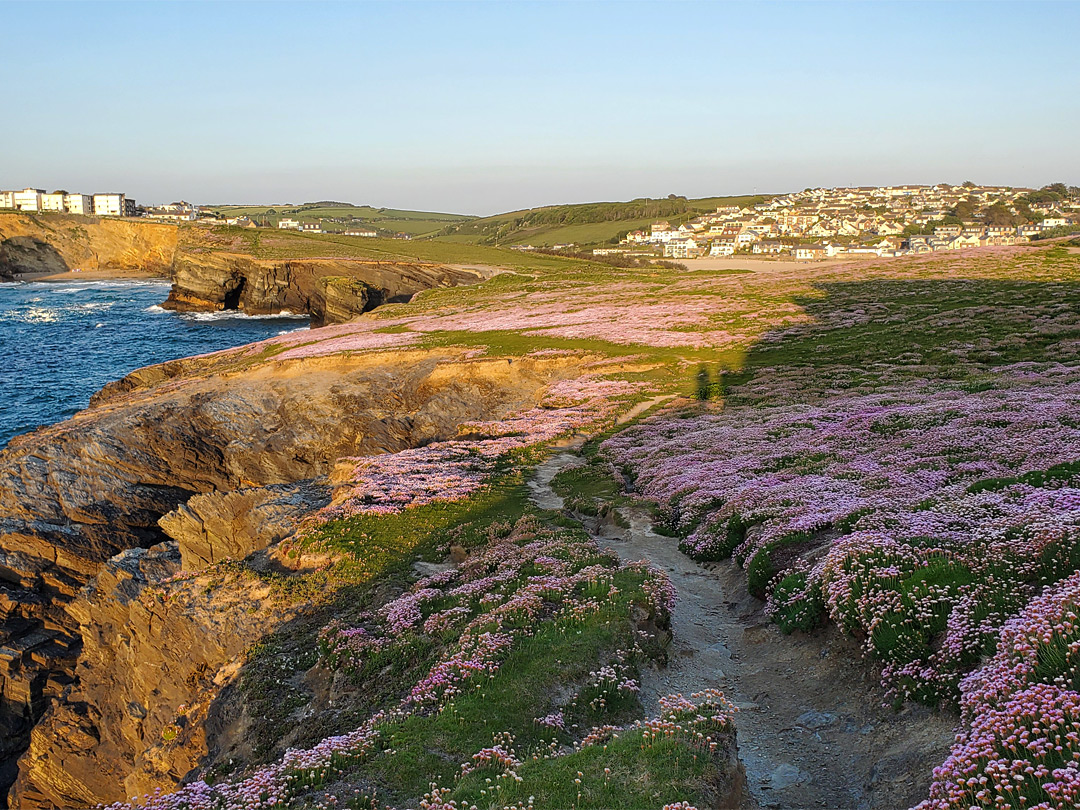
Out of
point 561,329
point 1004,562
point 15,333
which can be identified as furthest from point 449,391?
point 15,333

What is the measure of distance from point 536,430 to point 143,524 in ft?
62.1

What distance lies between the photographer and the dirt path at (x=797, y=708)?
8.97m

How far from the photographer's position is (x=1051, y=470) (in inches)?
571

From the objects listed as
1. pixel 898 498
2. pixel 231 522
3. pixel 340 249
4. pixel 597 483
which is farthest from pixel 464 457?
pixel 340 249

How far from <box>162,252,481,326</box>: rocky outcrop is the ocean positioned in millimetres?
3205

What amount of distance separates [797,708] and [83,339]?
100 metres

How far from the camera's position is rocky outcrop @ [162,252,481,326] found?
321 feet

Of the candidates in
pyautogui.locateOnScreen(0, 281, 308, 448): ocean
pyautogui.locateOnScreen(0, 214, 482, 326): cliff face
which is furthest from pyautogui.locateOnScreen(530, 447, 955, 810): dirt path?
pyautogui.locateOnScreen(0, 214, 482, 326): cliff face

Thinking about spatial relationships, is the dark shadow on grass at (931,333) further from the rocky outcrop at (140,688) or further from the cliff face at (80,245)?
the cliff face at (80,245)

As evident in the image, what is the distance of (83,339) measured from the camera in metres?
89.8

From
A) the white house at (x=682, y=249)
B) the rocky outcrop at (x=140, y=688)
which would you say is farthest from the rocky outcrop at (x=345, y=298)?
the white house at (x=682, y=249)

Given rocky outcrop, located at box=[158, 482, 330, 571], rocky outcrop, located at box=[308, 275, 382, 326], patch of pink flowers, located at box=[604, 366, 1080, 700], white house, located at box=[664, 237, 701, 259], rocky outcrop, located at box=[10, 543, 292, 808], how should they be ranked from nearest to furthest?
1. patch of pink flowers, located at box=[604, 366, 1080, 700]
2. rocky outcrop, located at box=[10, 543, 292, 808]
3. rocky outcrop, located at box=[158, 482, 330, 571]
4. rocky outcrop, located at box=[308, 275, 382, 326]
5. white house, located at box=[664, 237, 701, 259]

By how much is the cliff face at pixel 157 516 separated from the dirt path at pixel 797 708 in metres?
9.47

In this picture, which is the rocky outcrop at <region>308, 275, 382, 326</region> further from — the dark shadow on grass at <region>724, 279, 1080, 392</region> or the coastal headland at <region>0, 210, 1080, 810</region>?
the dark shadow on grass at <region>724, 279, 1080, 392</region>
